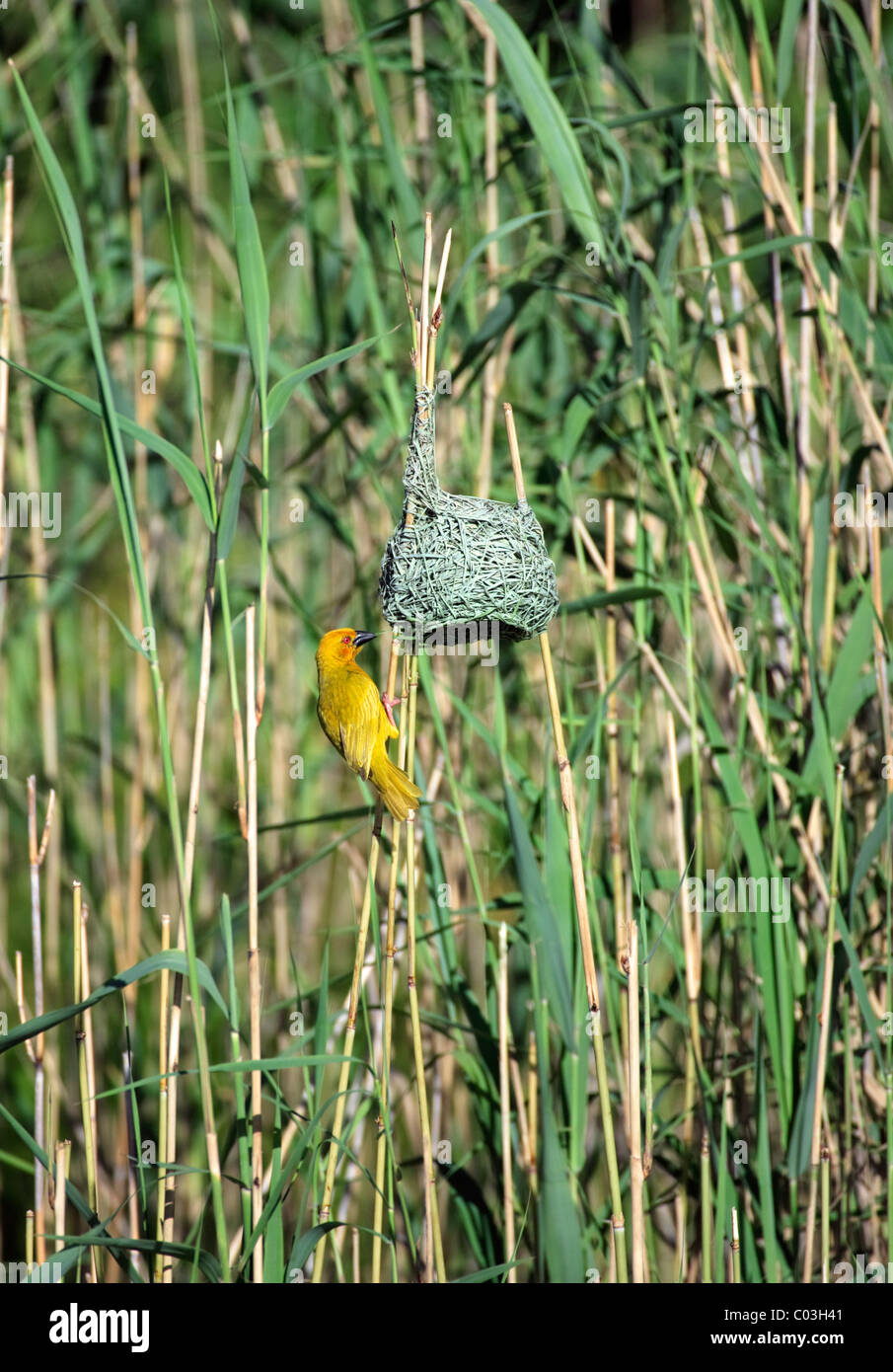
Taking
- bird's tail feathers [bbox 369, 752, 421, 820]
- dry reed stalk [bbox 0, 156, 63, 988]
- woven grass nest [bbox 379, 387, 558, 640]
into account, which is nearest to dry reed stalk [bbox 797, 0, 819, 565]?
woven grass nest [bbox 379, 387, 558, 640]

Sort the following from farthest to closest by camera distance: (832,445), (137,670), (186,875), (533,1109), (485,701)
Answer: (137,670) → (485,701) → (832,445) → (533,1109) → (186,875)

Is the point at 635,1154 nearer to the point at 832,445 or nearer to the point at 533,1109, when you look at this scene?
the point at 533,1109

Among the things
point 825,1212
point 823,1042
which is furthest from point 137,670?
point 825,1212

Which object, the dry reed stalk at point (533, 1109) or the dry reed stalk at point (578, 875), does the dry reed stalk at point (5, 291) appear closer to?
the dry reed stalk at point (578, 875)

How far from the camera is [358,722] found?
170cm

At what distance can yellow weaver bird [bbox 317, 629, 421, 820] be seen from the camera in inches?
62.9

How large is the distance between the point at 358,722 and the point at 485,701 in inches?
32.3

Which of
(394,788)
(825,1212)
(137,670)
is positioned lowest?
(825,1212)

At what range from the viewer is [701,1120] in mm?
1919

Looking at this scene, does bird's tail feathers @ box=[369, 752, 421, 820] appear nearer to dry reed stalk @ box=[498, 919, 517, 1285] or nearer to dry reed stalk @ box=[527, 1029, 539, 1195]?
dry reed stalk @ box=[498, 919, 517, 1285]

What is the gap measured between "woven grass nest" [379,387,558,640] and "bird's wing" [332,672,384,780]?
0.15m

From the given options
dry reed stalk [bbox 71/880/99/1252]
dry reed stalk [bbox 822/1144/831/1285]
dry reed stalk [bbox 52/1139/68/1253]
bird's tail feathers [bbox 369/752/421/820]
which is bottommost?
dry reed stalk [bbox 822/1144/831/1285]

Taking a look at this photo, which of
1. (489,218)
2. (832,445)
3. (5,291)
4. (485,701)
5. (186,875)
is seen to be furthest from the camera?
(485,701)
